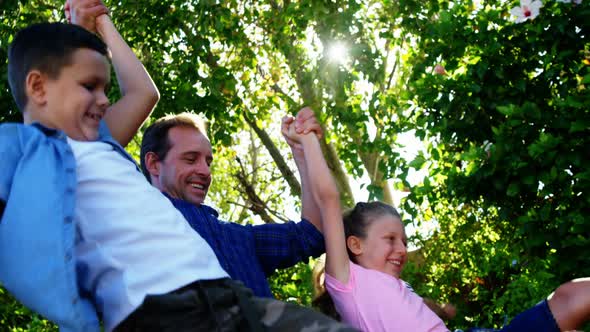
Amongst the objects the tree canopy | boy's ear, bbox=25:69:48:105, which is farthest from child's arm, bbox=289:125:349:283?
the tree canopy

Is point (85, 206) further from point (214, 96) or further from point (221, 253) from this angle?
point (214, 96)

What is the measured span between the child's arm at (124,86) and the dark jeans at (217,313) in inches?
29.0

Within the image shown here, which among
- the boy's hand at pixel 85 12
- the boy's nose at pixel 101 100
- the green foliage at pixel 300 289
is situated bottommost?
the green foliage at pixel 300 289

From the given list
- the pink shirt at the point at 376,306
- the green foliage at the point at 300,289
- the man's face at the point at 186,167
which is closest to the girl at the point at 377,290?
the pink shirt at the point at 376,306

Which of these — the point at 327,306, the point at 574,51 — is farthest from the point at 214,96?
the point at 327,306

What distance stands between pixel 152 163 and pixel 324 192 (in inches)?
27.4

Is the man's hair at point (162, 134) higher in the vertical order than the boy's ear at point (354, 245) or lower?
higher

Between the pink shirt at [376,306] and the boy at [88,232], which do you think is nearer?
the boy at [88,232]

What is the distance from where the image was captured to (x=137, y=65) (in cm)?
263

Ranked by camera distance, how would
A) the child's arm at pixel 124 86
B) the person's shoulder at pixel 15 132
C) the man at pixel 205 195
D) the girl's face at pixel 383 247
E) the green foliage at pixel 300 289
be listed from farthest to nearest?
the green foliage at pixel 300 289, the girl's face at pixel 383 247, the man at pixel 205 195, the child's arm at pixel 124 86, the person's shoulder at pixel 15 132

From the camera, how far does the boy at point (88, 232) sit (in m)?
1.89

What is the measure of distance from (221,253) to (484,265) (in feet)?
11.3

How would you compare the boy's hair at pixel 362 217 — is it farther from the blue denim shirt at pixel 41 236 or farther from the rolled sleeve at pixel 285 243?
the blue denim shirt at pixel 41 236

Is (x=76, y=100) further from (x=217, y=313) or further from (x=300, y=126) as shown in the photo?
(x=300, y=126)
